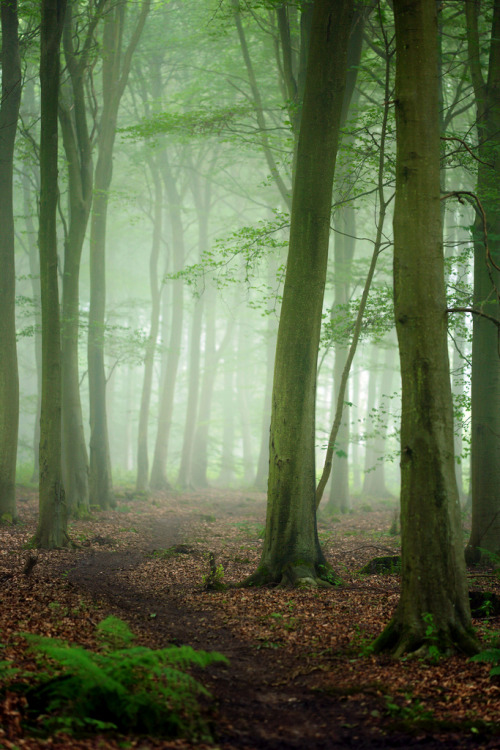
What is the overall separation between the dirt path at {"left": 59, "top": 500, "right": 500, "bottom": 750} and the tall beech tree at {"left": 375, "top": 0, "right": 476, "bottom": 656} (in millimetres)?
1005

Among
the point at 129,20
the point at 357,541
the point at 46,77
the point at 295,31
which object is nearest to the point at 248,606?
the point at 357,541

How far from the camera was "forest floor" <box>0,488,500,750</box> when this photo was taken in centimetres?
383

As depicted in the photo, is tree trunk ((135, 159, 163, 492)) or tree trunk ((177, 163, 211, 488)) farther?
tree trunk ((177, 163, 211, 488))

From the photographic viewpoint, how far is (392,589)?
779cm

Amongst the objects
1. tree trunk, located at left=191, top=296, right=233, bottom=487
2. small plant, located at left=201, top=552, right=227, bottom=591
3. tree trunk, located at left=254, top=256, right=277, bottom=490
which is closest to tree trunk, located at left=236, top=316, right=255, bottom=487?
tree trunk, located at left=191, top=296, right=233, bottom=487

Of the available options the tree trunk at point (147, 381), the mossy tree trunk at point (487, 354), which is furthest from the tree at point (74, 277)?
the mossy tree trunk at point (487, 354)

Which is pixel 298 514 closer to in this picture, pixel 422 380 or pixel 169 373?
pixel 422 380

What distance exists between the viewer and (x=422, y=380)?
5219 millimetres

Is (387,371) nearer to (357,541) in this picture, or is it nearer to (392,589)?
(357,541)

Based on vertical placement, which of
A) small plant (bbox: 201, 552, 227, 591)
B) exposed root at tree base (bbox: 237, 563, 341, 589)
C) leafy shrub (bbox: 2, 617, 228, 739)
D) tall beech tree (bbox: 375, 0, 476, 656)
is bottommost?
small plant (bbox: 201, 552, 227, 591)

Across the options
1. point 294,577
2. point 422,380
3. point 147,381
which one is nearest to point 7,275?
point 294,577

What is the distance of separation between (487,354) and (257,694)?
23.1 ft

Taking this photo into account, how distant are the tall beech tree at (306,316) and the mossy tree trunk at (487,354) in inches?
111

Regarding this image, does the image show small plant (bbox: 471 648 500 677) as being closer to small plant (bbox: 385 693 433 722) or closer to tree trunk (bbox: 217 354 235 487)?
small plant (bbox: 385 693 433 722)
